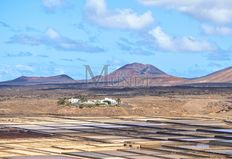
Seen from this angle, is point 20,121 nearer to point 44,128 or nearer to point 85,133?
point 44,128

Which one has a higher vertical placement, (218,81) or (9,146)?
(218,81)

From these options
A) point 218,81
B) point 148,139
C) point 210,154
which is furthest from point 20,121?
point 218,81

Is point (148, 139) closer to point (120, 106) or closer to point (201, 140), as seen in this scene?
point (201, 140)

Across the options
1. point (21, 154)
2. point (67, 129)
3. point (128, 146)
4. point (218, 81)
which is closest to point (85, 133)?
point (67, 129)

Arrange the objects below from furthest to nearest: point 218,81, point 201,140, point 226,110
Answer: point 218,81 → point 226,110 → point 201,140

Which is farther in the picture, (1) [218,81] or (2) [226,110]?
(1) [218,81]

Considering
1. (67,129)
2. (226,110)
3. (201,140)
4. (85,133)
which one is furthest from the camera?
(226,110)
